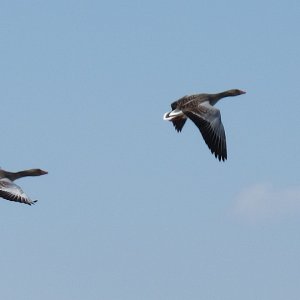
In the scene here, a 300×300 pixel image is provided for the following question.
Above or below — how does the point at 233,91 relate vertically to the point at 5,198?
above

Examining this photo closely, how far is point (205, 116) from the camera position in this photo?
84250 mm

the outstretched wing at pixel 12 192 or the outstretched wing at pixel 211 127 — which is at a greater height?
the outstretched wing at pixel 211 127

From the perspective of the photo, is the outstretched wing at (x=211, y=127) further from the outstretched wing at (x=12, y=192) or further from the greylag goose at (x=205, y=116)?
the outstretched wing at (x=12, y=192)

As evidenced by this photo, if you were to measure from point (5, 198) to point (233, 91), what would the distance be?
1200 centimetres

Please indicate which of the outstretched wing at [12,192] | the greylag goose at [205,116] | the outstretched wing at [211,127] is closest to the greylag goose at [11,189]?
the outstretched wing at [12,192]

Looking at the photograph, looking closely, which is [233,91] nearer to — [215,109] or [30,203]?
[215,109]

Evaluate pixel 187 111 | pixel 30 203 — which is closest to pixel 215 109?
pixel 187 111

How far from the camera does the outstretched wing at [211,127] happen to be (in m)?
83.3

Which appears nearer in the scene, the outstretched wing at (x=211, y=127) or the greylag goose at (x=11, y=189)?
the outstretched wing at (x=211, y=127)

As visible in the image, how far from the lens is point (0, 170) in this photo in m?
87.4

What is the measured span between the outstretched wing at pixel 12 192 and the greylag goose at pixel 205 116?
7091mm

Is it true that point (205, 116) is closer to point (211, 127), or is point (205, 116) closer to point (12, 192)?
point (211, 127)

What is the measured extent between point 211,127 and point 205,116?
0.78 m

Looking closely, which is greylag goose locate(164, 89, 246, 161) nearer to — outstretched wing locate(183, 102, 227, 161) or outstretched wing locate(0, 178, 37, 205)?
outstretched wing locate(183, 102, 227, 161)
